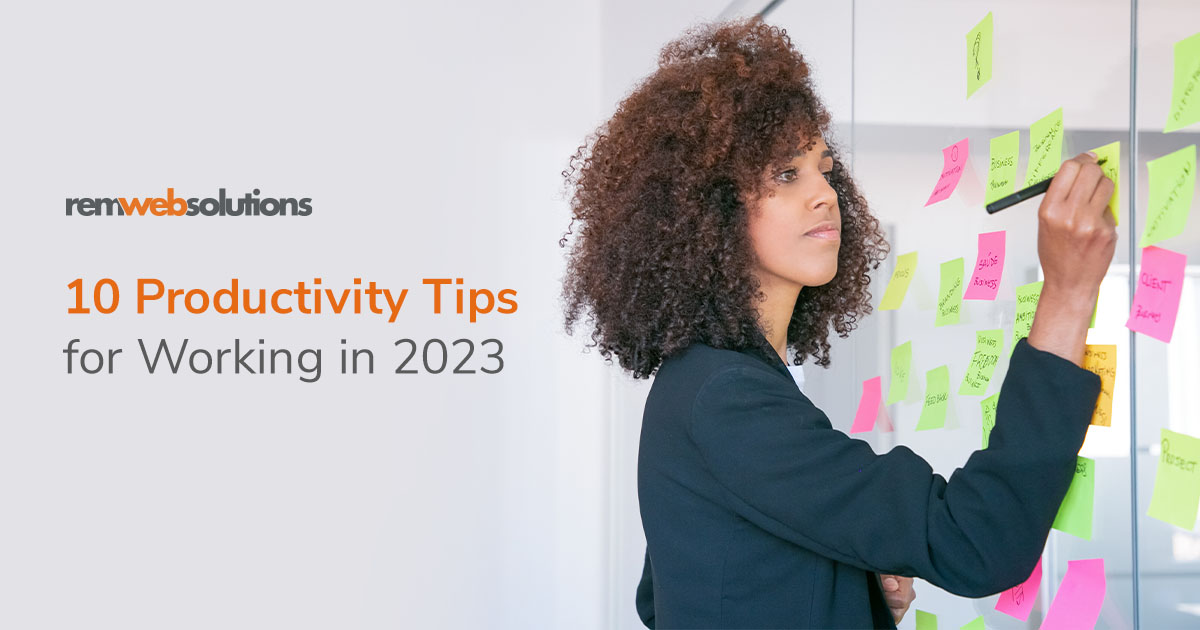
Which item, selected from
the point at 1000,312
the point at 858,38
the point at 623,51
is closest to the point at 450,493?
the point at 623,51

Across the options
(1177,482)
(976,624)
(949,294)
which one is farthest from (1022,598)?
(949,294)

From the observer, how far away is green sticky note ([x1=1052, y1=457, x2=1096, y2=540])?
1.03 meters

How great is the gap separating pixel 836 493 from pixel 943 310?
21.5 inches

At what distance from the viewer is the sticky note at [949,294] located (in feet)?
4.58

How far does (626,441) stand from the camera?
296 cm

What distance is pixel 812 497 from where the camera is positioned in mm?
988

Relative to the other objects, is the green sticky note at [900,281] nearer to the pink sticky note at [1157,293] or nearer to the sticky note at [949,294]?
the sticky note at [949,294]

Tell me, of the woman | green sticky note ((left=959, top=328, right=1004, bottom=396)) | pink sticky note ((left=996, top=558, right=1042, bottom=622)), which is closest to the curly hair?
the woman

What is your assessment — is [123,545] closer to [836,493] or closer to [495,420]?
[495,420]

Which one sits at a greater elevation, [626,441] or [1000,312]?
[1000,312]

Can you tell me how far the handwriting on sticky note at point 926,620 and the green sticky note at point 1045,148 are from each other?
24.9 inches

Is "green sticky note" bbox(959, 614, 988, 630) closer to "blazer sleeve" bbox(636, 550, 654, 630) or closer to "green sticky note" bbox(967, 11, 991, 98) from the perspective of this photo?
"blazer sleeve" bbox(636, 550, 654, 630)

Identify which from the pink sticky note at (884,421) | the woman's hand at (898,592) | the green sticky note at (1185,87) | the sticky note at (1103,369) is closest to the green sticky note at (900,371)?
the pink sticky note at (884,421)

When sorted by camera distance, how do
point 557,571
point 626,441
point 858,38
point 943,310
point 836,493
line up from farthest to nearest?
point 557,571 → point 626,441 → point 858,38 → point 943,310 → point 836,493
